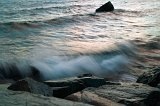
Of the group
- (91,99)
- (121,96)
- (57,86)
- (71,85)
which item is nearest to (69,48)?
(57,86)

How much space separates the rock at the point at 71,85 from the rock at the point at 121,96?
39 centimetres

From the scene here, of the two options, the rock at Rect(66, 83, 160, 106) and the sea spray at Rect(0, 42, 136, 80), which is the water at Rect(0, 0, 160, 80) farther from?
the rock at Rect(66, 83, 160, 106)

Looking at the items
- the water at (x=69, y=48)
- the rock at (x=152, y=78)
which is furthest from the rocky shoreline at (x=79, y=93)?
the water at (x=69, y=48)

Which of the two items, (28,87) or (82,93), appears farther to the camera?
(82,93)

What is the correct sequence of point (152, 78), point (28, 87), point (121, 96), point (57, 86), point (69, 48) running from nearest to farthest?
point (28, 87), point (121, 96), point (57, 86), point (152, 78), point (69, 48)

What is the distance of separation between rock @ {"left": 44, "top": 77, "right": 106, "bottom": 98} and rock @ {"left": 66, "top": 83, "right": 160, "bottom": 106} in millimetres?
393

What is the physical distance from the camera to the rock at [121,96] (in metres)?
5.54

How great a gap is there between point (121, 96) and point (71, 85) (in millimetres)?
1254

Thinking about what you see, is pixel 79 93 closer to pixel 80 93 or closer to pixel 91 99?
pixel 80 93

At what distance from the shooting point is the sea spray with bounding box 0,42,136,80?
970cm

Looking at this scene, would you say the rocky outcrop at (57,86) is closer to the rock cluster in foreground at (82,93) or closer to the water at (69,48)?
the rock cluster in foreground at (82,93)

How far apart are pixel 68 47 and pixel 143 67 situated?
11.5 feet

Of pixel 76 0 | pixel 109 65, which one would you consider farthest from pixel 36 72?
pixel 76 0

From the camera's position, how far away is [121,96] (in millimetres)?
5762
